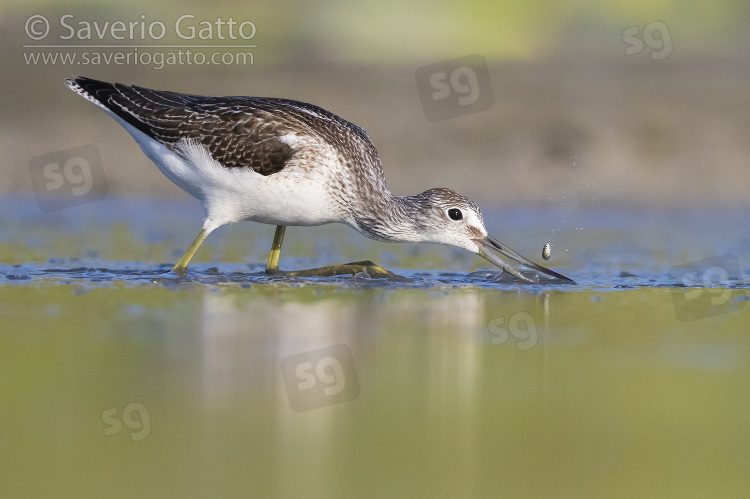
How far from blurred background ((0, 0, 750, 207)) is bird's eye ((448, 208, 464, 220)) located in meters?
8.03

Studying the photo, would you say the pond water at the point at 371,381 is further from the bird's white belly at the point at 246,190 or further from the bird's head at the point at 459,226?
the bird's white belly at the point at 246,190

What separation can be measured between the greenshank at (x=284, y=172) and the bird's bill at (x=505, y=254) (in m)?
0.01

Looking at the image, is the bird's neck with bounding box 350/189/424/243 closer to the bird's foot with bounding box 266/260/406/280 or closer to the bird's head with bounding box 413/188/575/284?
the bird's head with bounding box 413/188/575/284

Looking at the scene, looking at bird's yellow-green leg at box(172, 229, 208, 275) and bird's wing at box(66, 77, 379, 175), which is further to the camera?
bird's yellow-green leg at box(172, 229, 208, 275)

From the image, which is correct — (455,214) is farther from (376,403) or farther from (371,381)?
(376,403)

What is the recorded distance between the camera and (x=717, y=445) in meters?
6.32

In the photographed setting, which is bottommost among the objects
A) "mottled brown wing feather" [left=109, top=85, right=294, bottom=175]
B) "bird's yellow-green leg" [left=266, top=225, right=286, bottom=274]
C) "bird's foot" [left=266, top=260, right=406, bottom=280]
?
"bird's foot" [left=266, top=260, right=406, bottom=280]

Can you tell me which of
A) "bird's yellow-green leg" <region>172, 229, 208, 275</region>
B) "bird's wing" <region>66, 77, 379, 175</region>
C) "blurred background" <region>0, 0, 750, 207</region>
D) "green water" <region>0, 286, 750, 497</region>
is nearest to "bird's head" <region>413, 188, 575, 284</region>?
"bird's wing" <region>66, 77, 379, 175</region>

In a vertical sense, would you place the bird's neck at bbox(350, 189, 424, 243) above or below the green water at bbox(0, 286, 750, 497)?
above

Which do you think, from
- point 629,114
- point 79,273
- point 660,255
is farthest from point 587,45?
point 79,273

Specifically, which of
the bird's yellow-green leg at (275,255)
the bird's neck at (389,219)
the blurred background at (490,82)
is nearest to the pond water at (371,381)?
the bird's yellow-green leg at (275,255)

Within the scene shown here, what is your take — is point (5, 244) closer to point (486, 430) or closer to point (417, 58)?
point (486, 430)

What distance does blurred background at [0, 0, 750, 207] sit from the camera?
20.7 m

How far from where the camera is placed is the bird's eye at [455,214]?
11.9m
